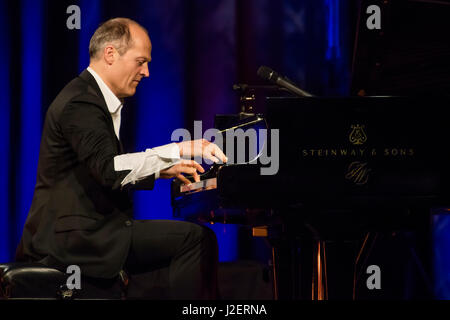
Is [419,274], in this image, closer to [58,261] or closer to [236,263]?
[236,263]

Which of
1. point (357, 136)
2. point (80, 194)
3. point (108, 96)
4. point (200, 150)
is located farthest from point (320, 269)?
point (108, 96)

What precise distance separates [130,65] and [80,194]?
1.95 ft

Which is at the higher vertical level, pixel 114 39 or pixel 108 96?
pixel 114 39

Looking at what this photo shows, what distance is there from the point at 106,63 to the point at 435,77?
4.99 feet

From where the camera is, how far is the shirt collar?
7.50 feet

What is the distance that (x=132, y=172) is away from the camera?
1.94 m

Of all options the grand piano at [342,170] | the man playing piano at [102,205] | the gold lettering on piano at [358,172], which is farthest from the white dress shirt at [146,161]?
the gold lettering on piano at [358,172]

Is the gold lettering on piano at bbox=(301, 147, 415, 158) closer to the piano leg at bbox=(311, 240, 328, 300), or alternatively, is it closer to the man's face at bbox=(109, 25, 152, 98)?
the piano leg at bbox=(311, 240, 328, 300)

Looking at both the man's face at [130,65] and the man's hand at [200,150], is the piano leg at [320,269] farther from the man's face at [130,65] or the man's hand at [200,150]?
the man's face at [130,65]

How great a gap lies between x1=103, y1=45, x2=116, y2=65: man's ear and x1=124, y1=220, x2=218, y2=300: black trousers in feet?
2.24

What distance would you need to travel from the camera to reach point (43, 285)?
2.03 metres

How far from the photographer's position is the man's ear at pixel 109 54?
2.31 meters

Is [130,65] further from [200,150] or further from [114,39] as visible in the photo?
[200,150]

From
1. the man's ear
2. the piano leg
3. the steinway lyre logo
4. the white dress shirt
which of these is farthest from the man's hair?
the piano leg
